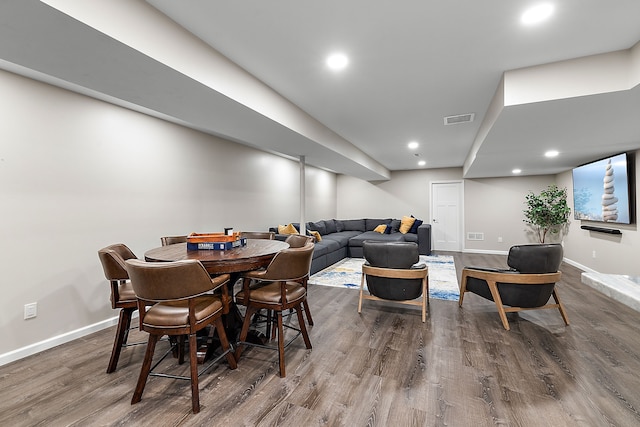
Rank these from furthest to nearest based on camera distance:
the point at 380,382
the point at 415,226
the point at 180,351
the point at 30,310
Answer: the point at 415,226
the point at 30,310
the point at 180,351
the point at 380,382

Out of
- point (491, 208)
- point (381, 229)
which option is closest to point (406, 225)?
point (381, 229)

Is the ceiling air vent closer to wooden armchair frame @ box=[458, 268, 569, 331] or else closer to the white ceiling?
the white ceiling

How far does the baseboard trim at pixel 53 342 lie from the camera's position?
2.26 meters

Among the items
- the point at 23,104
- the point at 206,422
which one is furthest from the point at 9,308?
the point at 206,422

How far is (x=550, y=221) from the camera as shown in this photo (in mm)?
6121

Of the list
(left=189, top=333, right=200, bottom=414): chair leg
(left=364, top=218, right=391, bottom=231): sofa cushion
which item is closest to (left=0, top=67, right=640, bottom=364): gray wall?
(left=189, top=333, right=200, bottom=414): chair leg

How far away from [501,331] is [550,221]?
15.8 ft

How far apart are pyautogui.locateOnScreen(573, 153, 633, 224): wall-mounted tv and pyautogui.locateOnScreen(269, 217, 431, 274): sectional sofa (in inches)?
114

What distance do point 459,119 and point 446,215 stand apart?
469 cm

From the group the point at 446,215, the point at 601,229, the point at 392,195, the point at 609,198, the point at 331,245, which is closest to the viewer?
the point at 609,198

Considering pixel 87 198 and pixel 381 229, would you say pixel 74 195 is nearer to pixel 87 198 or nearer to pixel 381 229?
pixel 87 198

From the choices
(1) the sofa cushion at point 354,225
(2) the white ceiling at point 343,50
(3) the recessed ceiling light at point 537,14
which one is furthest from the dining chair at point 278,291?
(1) the sofa cushion at point 354,225

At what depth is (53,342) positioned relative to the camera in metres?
2.51

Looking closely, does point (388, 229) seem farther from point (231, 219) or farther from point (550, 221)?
point (231, 219)
